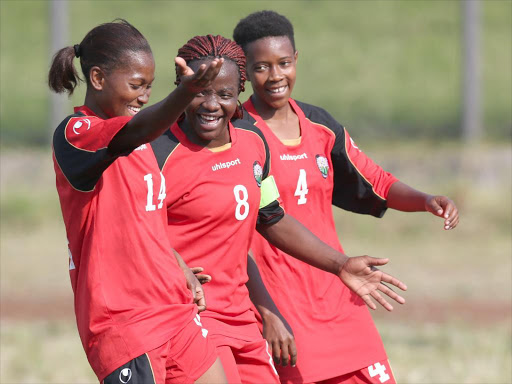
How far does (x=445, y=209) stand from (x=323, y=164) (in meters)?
0.60

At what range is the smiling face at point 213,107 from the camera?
4180 mm

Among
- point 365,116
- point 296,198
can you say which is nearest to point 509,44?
point 365,116

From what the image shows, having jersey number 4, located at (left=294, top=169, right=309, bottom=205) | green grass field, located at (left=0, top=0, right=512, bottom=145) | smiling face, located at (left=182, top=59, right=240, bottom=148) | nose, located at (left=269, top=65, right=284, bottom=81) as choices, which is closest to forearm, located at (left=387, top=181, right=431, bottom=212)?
jersey number 4, located at (left=294, top=169, right=309, bottom=205)

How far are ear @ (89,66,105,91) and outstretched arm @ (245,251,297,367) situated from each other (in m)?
1.10

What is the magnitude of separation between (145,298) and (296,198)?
1.18 meters

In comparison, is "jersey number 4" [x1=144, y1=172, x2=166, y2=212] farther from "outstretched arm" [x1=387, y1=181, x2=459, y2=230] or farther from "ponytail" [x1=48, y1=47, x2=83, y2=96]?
"outstretched arm" [x1=387, y1=181, x2=459, y2=230]

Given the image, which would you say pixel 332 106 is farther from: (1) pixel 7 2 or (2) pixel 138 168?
(2) pixel 138 168

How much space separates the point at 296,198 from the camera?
4.75m

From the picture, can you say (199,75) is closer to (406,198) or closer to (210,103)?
(210,103)

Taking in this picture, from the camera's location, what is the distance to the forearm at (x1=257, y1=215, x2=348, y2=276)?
4.44 meters

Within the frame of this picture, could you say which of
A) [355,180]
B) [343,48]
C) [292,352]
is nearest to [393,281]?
[292,352]

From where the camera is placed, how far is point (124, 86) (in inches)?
151

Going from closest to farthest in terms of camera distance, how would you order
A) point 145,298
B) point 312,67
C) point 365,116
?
point 145,298
point 365,116
point 312,67

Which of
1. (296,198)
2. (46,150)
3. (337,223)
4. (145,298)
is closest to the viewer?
(145,298)
